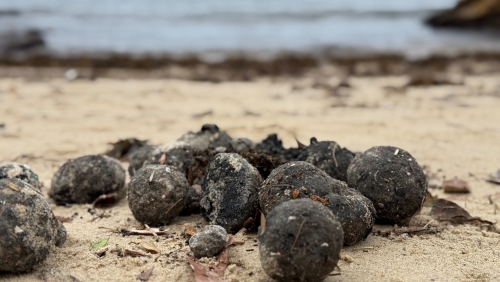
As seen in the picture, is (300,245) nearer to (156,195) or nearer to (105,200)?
(156,195)

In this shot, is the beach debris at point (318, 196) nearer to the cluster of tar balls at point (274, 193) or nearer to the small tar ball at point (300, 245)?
the cluster of tar balls at point (274, 193)

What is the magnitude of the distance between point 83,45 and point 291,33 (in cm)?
708

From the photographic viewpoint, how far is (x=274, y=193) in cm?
295

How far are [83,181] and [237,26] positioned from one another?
16652mm

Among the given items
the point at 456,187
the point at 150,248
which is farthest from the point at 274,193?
the point at 456,187

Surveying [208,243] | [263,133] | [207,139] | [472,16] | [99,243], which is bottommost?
[263,133]

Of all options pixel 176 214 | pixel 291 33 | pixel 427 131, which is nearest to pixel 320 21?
pixel 291 33

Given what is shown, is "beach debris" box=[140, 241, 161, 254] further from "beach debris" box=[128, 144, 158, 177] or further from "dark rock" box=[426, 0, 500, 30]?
"dark rock" box=[426, 0, 500, 30]

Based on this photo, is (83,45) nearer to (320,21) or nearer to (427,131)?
(320,21)

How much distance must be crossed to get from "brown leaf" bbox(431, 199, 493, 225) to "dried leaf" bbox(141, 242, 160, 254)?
1.87m

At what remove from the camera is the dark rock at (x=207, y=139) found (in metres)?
4.29

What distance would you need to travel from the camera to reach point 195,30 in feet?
61.5

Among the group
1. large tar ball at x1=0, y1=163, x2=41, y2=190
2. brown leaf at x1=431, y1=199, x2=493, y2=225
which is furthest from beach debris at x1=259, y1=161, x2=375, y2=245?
large tar ball at x1=0, y1=163, x2=41, y2=190

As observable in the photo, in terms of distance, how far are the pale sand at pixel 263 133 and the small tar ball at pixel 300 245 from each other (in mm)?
258
